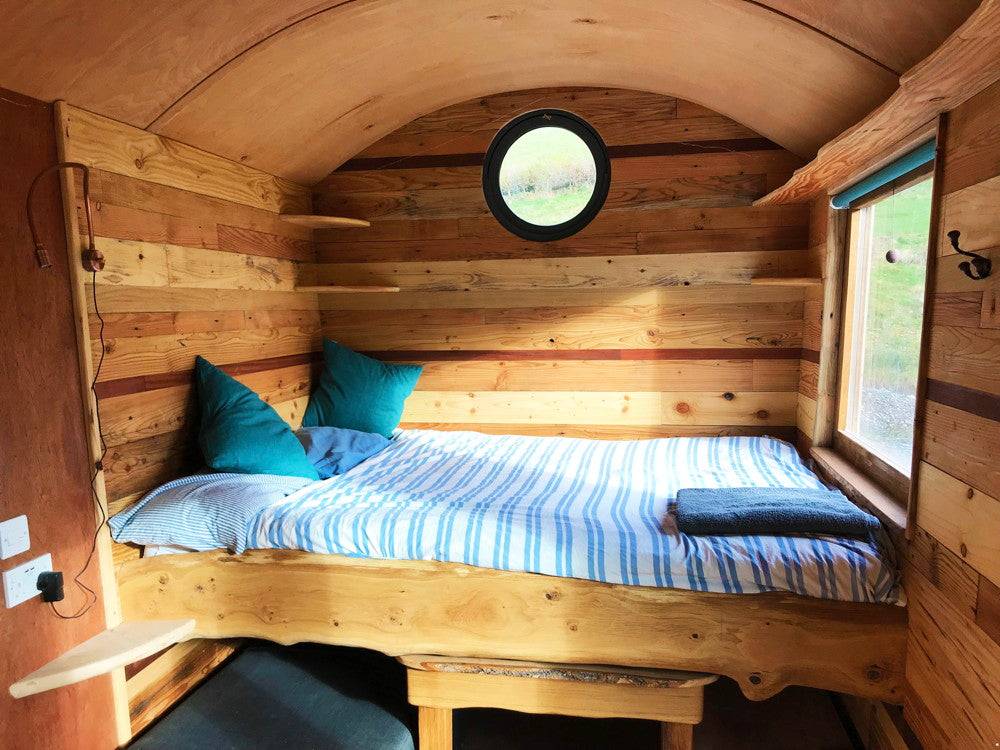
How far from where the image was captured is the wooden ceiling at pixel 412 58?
1.69m

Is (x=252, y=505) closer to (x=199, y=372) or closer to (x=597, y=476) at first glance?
(x=199, y=372)

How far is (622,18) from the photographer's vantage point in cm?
229

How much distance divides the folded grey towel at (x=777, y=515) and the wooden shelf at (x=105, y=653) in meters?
1.64

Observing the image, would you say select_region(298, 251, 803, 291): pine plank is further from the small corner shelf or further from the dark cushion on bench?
the dark cushion on bench

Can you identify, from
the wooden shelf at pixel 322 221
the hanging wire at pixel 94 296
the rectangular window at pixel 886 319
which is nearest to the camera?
the hanging wire at pixel 94 296

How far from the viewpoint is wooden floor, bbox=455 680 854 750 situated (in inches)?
94.7

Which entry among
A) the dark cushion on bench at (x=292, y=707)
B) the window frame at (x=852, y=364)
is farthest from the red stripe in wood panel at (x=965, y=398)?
the dark cushion on bench at (x=292, y=707)

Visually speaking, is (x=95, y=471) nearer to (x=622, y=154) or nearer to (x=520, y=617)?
(x=520, y=617)

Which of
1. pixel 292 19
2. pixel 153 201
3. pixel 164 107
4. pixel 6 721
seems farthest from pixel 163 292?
pixel 6 721

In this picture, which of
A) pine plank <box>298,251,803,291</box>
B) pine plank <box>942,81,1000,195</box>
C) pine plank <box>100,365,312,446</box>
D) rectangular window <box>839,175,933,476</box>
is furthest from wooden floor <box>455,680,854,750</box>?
pine plank <box>942,81,1000,195</box>

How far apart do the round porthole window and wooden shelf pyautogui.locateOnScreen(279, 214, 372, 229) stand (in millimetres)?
673

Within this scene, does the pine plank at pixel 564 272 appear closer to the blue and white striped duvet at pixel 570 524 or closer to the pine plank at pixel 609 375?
the pine plank at pixel 609 375

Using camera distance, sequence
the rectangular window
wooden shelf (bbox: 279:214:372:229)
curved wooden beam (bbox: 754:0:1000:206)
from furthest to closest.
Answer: wooden shelf (bbox: 279:214:372:229) → the rectangular window → curved wooden beam (bbox: 754:0:1000:206)

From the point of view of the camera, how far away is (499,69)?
287 cm
